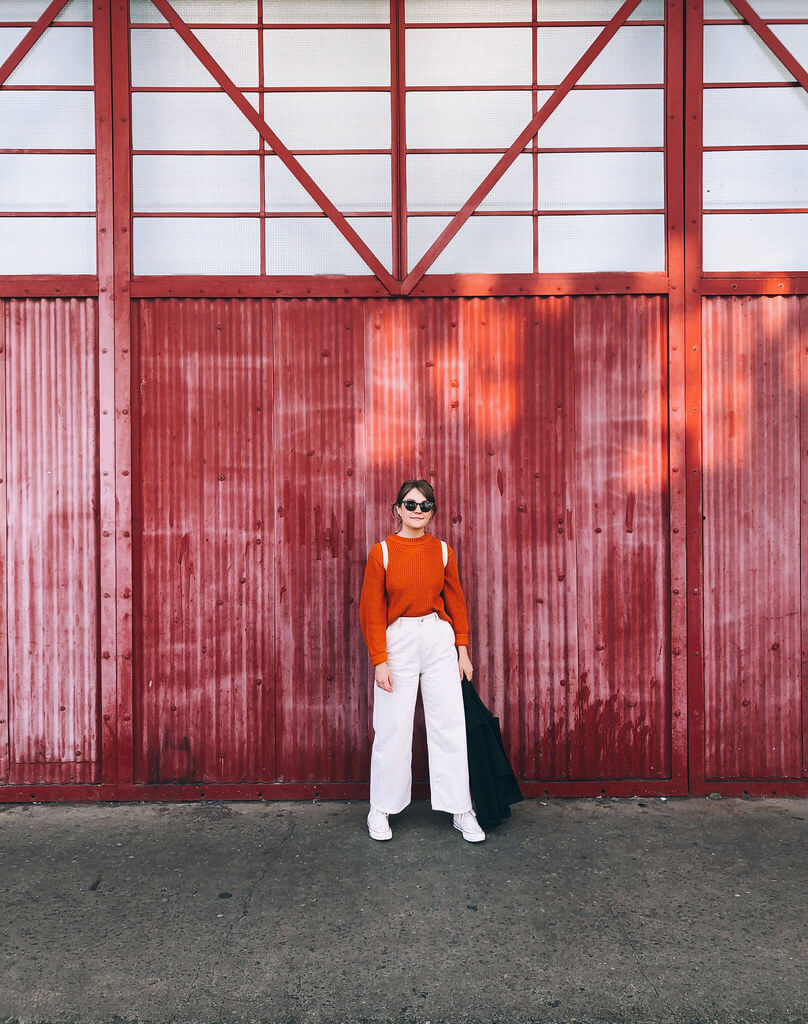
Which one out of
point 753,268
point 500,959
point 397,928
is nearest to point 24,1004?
point 397,928

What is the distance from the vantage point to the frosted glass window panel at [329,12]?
457cm

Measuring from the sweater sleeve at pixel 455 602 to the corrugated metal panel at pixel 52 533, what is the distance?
2.32m

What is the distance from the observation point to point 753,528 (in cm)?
460

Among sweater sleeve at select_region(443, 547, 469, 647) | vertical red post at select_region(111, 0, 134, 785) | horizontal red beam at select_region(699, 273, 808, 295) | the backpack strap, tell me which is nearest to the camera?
the backpack strap

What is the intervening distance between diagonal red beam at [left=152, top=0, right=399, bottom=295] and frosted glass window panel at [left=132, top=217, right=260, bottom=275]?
0.43m

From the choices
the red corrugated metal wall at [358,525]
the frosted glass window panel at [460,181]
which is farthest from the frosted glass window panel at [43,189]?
the frosted glass window panel at [460,181]

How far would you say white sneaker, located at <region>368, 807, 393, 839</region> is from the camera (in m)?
3.94

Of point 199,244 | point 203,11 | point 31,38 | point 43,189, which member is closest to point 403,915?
point 199,244

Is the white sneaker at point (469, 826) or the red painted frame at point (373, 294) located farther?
the red painted frame at point (373, 294)

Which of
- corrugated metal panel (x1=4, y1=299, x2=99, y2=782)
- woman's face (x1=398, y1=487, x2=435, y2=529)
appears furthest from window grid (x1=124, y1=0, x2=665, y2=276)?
woman's face (x1=398, y1=487, x2=435, y2=529)

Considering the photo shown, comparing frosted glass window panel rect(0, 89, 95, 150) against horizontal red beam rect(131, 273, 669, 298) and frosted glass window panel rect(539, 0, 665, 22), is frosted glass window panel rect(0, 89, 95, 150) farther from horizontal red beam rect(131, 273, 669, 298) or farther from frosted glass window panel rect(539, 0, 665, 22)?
frosted glass window panel rect(539, 0, 665, 22)

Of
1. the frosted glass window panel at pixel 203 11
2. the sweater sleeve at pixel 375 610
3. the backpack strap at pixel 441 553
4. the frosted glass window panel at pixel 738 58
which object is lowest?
the sweater sleeve at pixel 375 610

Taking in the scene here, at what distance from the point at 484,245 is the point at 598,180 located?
88 cm

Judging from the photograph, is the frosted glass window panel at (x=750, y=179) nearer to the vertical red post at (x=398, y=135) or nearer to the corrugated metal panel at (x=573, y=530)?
the corrugated metal panel at (x=573, y=530)
